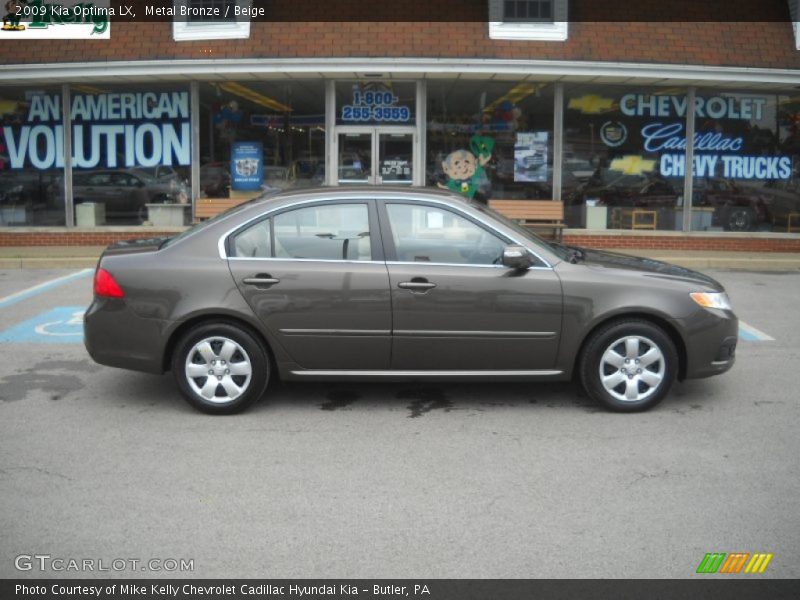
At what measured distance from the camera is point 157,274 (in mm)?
6180

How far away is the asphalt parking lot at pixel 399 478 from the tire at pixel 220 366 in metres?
0.16

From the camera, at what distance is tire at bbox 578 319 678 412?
6.19 meters

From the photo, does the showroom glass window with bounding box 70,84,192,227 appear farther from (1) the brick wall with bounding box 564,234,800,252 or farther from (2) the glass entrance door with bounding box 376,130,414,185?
(1) the brick wall with bounding box 564,234,800,252

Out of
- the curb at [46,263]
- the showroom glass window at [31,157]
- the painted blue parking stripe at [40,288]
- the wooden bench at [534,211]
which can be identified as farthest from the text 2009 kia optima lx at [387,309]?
the showroom glass window at [31,157]

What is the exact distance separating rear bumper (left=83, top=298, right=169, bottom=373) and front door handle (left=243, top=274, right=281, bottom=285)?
2.10 ft

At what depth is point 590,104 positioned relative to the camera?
15383mm

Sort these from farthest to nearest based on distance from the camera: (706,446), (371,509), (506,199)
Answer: (506,199)
(706,446)
(371,509)

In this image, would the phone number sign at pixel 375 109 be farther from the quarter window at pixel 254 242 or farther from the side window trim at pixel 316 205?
the quarter window at pixel 254 242

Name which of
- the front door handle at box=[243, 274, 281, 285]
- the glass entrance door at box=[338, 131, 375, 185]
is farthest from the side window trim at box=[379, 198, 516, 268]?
the glass entrance door at box=[338, 131, 375, 185]

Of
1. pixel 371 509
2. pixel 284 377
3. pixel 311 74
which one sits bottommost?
pixel 371 509

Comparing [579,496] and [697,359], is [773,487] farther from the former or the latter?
[697,359]

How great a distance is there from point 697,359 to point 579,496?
198cm

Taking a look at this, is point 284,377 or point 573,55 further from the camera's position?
point 573,55

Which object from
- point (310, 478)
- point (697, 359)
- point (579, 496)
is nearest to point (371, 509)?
point (310, 478)
